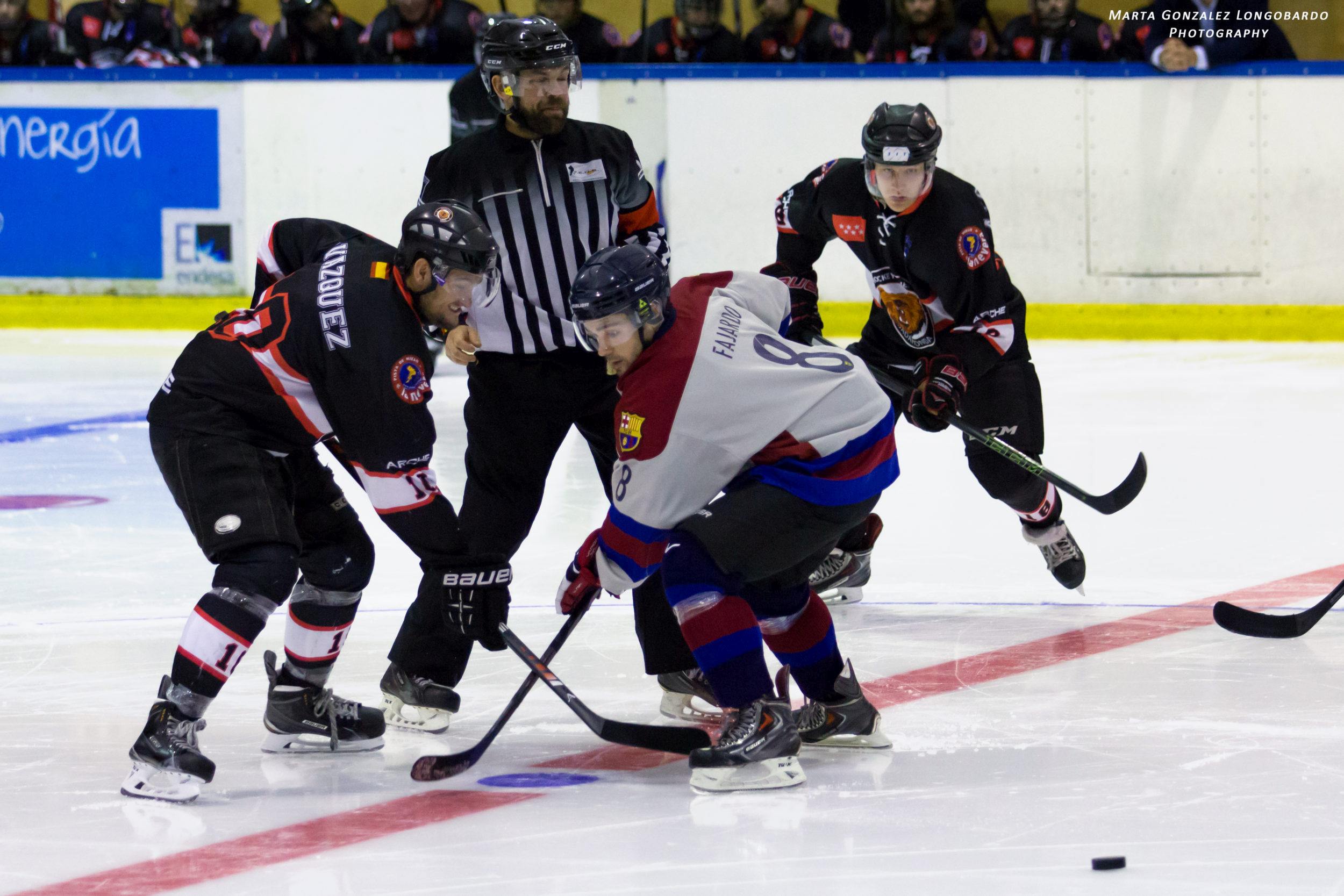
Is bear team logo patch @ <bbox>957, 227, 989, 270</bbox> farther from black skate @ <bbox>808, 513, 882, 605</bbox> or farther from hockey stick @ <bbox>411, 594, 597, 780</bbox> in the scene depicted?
hockey stick @ <bbox>411, 594, 597, 780</bbox>

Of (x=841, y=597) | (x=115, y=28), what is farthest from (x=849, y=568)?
(x=115, y=28)

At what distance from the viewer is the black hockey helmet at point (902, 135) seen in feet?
13.7

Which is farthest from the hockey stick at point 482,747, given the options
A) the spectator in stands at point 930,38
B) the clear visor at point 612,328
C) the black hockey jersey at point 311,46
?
the black hockey jersey at point 311,46

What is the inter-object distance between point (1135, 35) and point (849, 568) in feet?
17.3

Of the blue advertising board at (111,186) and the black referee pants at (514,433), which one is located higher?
the blue advertising board at (111,186)

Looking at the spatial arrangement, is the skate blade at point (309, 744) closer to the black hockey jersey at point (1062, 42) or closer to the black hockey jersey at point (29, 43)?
the black hockey jersey at point (1062, 42)

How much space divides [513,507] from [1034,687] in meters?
1.05

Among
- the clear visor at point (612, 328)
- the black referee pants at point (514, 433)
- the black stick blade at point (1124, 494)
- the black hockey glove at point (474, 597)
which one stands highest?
the clear visor at point (612, 328)

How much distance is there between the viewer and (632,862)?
263 centimetres

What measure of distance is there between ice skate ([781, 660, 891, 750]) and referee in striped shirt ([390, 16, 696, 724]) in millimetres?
495

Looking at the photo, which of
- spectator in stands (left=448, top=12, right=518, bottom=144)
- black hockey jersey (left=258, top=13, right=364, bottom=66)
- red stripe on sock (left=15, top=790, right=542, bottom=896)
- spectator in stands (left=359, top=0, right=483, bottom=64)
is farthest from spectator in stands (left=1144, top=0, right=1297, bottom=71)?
red stripe on sock (left=15, top=790, right=542, bottom=896)

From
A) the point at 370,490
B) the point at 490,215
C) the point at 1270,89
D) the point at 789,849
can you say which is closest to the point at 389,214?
the point at 1270,89

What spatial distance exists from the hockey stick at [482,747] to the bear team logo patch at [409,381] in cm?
46

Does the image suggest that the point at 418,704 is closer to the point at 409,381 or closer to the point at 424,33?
the point at 409,381
